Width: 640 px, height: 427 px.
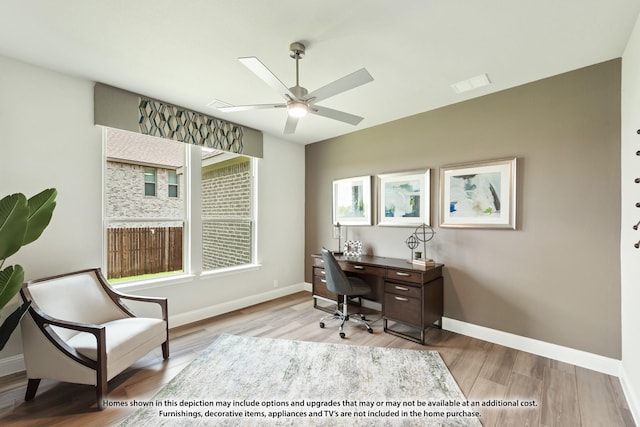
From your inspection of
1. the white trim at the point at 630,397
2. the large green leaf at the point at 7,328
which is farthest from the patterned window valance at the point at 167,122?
the white trim at the point at 630,397

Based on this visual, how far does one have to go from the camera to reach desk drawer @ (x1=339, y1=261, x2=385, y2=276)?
326 centimetres

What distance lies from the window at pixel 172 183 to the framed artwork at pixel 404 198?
2.73m

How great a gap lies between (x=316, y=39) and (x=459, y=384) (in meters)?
2.94

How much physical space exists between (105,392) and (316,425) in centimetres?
150

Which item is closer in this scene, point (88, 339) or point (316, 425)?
point (316, 425)

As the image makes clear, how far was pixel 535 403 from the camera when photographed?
6.46 feet

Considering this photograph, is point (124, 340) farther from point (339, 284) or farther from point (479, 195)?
point (479, 195)

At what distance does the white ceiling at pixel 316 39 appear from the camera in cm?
174

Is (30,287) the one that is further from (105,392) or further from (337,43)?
(337,43)

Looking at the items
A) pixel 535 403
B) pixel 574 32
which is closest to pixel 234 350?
pixel 535 403

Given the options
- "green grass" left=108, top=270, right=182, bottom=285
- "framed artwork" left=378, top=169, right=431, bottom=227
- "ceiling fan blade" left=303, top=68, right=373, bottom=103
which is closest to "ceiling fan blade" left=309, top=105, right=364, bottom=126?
"ceiling fan blade" left=303, top=68, right=373, bottom=103

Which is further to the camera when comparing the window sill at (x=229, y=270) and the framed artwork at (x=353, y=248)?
the framed artwork at (x=353, y=248)

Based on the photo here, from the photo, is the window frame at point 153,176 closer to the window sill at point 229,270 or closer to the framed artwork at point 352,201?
the window sill at point 229,270

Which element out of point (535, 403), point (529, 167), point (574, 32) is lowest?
point (535, 403)
